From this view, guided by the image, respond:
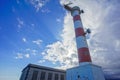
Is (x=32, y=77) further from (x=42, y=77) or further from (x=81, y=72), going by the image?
(x=81, y=72)

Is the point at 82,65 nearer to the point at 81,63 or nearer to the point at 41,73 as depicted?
the point at 81,63

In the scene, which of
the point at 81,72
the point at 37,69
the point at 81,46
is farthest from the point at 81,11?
the point at 37,69

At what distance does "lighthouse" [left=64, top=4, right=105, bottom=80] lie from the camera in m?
12.3

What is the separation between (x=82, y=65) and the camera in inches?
518

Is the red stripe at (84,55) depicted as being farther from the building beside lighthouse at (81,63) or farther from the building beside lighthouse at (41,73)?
the building beside lighthouse at (41,73)

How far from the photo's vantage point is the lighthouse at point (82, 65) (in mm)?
12273

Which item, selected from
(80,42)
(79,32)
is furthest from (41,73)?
(79,32)

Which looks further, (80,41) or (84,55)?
(80,41)

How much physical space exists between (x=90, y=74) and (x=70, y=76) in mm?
3583

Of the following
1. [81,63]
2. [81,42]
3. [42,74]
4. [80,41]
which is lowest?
[81,63]

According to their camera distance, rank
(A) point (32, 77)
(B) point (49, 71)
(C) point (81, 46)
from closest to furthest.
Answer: (C) point (81, 46) → (A) point (32, 77) → (B) point (49, 71)

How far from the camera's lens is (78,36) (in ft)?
54.5

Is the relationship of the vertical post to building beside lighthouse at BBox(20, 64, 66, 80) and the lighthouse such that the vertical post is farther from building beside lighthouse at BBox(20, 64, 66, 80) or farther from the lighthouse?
building beside lighthouse at BBox(20, 64, 66, 80)

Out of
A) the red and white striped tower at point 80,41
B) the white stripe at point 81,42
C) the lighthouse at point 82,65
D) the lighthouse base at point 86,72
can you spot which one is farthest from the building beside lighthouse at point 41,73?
the white stripe at point 81,42
